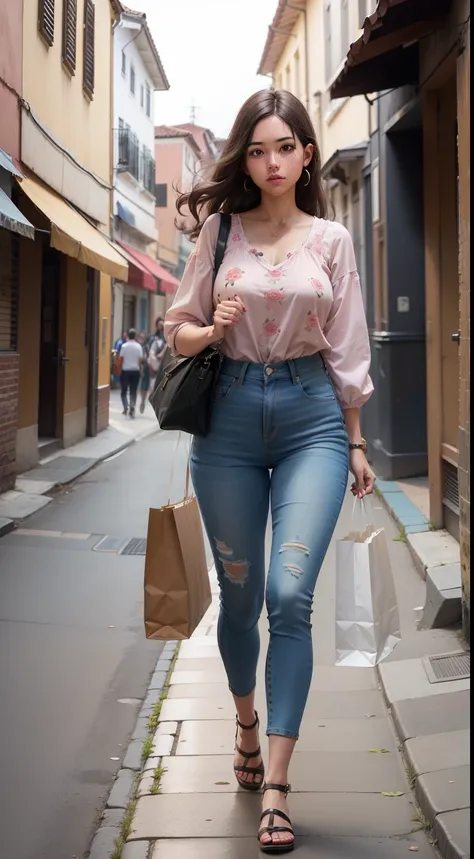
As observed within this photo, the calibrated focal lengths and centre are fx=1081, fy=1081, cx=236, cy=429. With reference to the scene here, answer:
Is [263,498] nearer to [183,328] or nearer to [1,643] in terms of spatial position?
[183,328]

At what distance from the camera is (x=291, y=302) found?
3166 mm

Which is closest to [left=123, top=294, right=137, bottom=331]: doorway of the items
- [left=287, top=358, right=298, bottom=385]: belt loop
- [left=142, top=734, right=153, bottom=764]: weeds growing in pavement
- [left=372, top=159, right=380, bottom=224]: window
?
[left=372, top=159, right=380, bottom=224]: window

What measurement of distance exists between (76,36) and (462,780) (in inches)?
540

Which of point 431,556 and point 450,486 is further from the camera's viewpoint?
point 450,486

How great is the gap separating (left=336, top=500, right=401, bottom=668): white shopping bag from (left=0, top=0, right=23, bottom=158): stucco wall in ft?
26.6

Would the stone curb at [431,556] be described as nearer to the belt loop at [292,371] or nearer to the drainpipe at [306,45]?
the belt loop at [292,371]

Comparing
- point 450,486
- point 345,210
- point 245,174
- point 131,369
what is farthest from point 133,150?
point 245,174

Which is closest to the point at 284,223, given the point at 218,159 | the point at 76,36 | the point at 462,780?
the point at 218,159

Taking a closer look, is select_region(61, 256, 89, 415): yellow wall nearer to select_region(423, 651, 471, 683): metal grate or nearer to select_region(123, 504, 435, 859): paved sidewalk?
select_region(123, 504, 435, 859): paved sidewalk

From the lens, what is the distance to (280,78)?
98.6 ft

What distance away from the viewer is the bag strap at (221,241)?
3330 millimetres

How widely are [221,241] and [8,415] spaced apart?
741 cm

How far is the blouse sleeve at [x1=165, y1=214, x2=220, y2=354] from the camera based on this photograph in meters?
3.33

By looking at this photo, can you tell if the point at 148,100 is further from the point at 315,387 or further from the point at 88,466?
the point at 315,387
